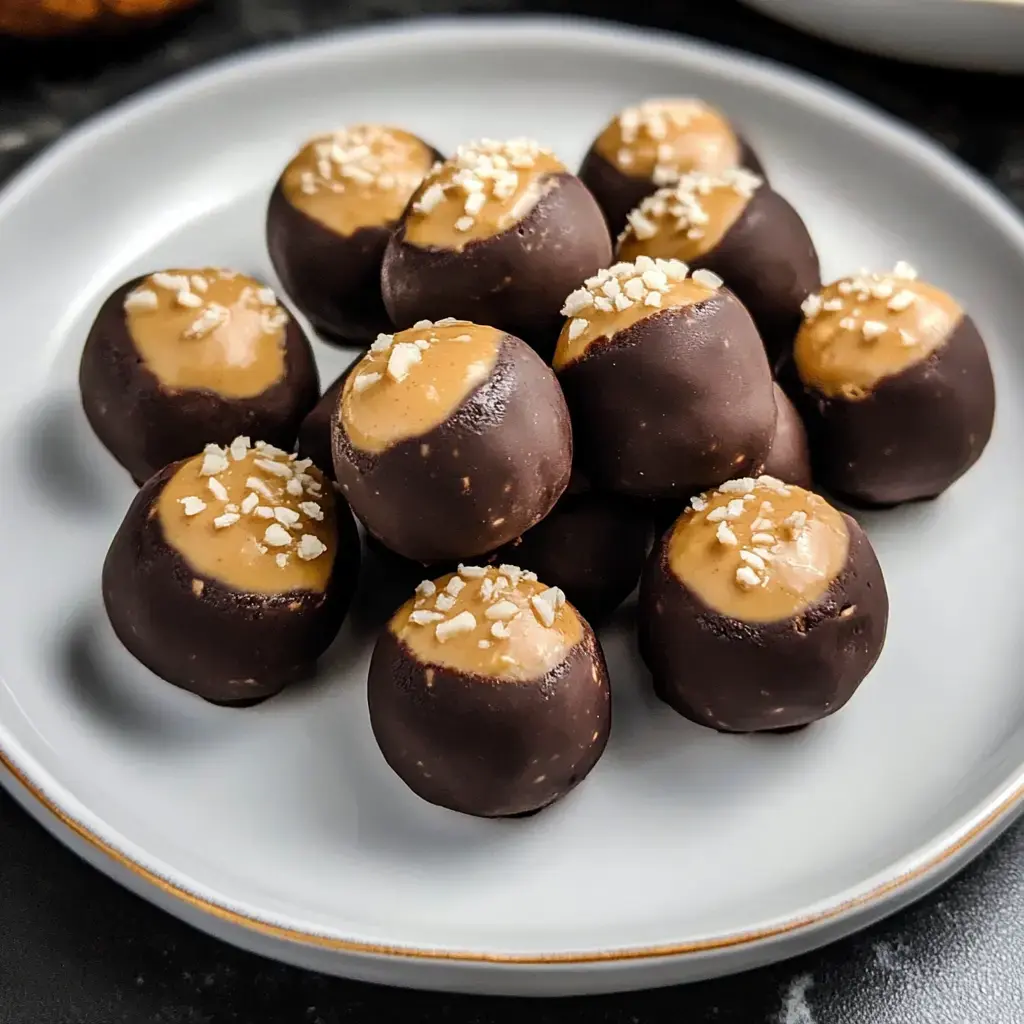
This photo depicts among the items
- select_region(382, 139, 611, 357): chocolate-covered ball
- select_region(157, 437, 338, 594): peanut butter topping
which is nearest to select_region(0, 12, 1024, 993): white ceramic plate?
select_region(157, 437, 338, 594): peanut butter topping

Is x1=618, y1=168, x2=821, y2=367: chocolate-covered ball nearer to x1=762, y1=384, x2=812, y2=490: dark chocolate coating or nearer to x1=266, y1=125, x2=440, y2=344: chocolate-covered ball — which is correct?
x1=762, y1=384, x2=812, y2=490: dark chocolate coating

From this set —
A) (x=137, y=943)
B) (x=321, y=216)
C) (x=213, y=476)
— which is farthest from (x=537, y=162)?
(x=137, y=943)

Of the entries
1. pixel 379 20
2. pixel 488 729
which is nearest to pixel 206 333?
pixel 488 729

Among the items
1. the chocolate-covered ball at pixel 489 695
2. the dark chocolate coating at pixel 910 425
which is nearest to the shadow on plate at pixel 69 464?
the chocolate-covered ball at pixel 489 695

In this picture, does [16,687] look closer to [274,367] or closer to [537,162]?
[274,367]

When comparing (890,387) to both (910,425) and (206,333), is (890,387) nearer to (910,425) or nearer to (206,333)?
(910,425)

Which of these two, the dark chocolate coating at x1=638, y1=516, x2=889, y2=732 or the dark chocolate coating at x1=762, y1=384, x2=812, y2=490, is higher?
the dark chocolate coating at x1=762, y1=384, x2=812, y2=490
